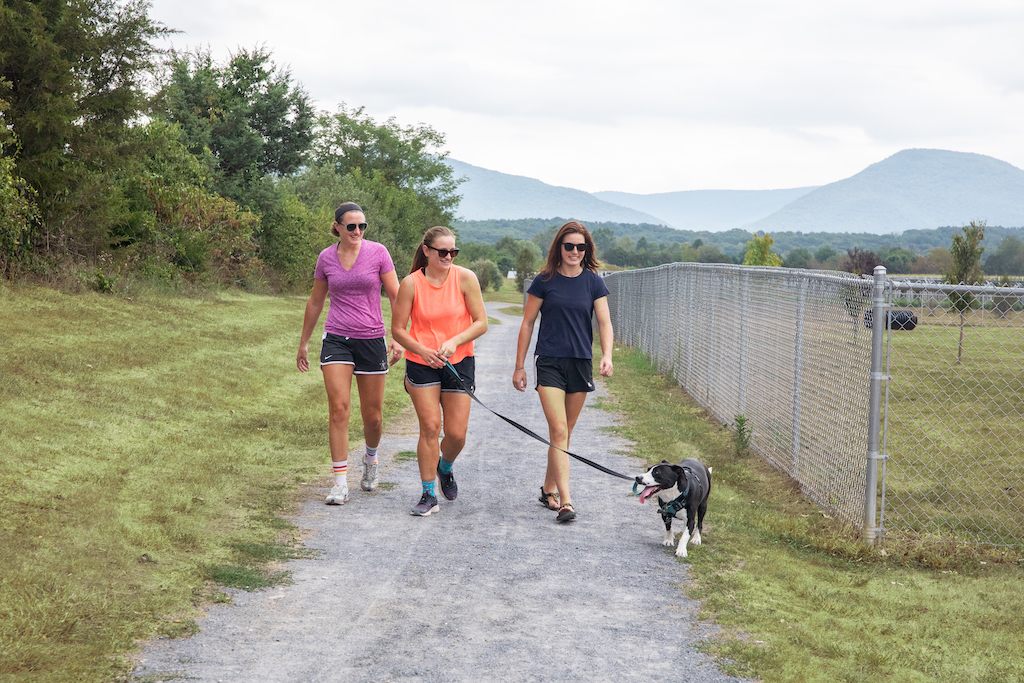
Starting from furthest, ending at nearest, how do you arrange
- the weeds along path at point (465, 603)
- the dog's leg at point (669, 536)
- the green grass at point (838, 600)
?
the dog's leg at point (669, 536)
the green grass at point (838, 600)
the weeds along path at point (465, 603)

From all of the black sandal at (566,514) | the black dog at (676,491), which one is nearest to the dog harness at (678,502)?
the black dog at (676,491)

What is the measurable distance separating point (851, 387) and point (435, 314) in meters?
3.01

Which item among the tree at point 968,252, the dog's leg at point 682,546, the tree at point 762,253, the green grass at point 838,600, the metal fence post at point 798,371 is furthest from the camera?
the tree at point 762,253

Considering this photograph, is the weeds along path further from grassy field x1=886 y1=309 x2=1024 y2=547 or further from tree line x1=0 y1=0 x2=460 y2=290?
tree line x1=0 y1=0 x2=460 y2=290

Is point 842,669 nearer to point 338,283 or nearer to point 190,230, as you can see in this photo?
point 338,283

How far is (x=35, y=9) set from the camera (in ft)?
55.4

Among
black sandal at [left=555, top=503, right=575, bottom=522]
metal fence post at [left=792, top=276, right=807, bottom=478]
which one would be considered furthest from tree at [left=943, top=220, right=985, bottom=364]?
black sandal at [left=555, top=503, right=575, bottom=522]

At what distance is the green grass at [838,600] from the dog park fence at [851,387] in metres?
0.32

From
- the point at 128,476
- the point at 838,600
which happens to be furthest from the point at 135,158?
the point at 838,600

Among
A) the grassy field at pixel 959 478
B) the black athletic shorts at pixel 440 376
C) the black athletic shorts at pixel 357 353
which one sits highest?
the black athletic shorts at pixel 357 353

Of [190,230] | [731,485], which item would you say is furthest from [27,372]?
[190,230]

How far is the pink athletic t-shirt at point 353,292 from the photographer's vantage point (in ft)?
20.4

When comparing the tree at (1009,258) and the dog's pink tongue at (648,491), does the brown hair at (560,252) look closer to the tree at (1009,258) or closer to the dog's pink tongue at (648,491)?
the dog's pink tongue at (648,491)

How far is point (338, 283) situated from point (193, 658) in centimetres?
307
